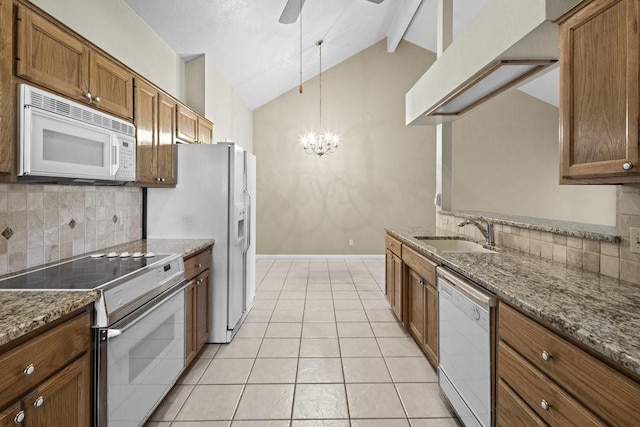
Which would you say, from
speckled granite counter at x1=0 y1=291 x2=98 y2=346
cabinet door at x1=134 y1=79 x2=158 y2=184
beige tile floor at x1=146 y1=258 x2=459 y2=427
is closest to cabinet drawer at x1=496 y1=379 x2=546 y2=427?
beige tile floor at x1=146 y1=258 x2=459 y2=427

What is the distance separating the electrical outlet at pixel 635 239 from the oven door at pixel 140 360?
2.24 m

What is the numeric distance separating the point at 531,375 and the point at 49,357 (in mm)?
1669

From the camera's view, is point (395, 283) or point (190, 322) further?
point (395, 283)

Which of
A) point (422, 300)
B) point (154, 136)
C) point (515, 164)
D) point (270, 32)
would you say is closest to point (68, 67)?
point (154, 136)

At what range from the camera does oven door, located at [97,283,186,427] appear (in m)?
1.47

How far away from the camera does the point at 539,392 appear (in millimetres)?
1181

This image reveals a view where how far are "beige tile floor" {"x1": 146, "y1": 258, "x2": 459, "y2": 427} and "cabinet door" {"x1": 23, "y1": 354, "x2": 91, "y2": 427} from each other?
0.75 metres

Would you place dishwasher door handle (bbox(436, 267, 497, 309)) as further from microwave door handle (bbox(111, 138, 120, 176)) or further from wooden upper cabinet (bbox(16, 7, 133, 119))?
wooden upper cabinet (bbox(16, 7, 133, 119))

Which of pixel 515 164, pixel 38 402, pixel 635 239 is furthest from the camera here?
pixel 515 164

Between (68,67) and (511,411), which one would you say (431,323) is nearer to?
(511,411)

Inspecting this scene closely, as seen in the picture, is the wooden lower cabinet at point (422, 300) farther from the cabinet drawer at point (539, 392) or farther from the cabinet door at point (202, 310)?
the cabinet door at point (202, 310)

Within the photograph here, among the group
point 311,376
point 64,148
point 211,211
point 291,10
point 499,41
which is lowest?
point 311,376

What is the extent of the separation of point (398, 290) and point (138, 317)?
2.29 meters


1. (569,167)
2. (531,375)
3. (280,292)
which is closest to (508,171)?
(280,292)
